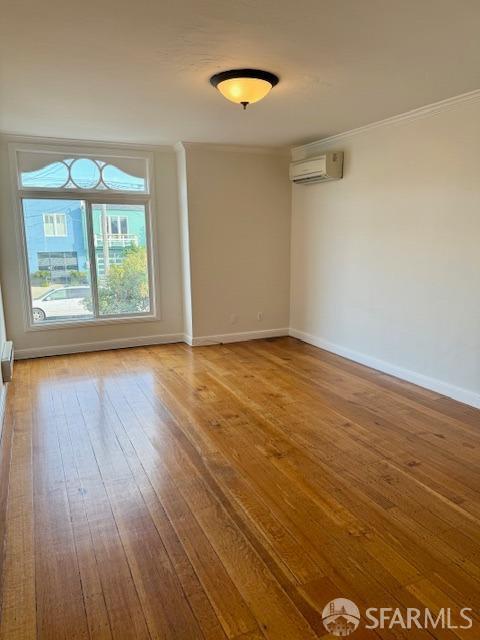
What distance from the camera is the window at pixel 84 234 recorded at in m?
4.98

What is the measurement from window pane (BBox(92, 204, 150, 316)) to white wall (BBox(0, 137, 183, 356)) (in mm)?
212

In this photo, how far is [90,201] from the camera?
17.1 feet

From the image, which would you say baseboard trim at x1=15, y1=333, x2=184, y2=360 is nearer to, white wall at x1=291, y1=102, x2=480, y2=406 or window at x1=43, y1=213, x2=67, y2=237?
window at x1=43, y1=213, x2=67, y2=237

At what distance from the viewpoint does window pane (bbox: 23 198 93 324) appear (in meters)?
5.01

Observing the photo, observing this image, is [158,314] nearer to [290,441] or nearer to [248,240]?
[248,240]

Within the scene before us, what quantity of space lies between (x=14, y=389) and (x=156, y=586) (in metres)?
3.01

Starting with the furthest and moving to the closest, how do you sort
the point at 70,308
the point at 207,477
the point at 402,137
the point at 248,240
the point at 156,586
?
the point at 248,240 → the point at 70,308 → the point at 402,137 → the point at 207,477 → the point at 156,586

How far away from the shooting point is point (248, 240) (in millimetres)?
5715

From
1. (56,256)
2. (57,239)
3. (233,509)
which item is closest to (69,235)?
(57,239)

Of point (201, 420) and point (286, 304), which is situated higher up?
point (286, 304)

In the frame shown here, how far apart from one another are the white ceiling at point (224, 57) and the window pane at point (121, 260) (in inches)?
53.5

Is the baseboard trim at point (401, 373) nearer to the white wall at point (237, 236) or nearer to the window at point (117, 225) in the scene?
the white wall at point (237, 236)

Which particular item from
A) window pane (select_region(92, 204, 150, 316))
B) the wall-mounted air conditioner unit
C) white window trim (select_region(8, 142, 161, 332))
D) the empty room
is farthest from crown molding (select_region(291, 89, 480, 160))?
window pane (select_region(92, 204, 150, 316))

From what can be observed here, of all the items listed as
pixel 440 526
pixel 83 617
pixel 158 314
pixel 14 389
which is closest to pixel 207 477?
pixel 83 617
